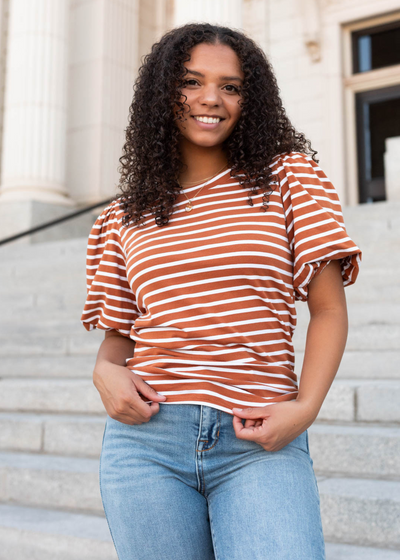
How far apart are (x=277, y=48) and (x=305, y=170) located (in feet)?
36.1

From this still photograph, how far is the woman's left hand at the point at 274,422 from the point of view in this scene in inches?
54.8

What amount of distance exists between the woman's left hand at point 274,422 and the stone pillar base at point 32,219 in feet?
29.3

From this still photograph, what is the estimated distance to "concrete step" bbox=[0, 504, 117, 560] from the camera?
306 cm

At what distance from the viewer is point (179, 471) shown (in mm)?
1462

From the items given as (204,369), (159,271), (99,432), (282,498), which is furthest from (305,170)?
(99,432)

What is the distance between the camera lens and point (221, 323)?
4.94 ft

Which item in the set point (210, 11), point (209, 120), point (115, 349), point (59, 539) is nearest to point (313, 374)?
point (115, 349)

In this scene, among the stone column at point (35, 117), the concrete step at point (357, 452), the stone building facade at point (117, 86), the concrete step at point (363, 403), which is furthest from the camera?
the stone building facade at point (117, 86)

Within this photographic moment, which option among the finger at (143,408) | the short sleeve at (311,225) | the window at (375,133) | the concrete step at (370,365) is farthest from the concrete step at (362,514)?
the window at (375,133)

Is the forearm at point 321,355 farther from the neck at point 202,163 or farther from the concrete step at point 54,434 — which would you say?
the concrete step at point 54,434

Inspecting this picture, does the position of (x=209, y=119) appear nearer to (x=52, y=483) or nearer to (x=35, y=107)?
(x=52, y=483)

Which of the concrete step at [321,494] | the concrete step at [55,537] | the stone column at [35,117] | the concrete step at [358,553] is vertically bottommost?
the concrete step at [55,537]

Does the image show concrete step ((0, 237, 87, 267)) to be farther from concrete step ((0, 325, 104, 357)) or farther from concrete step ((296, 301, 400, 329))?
concrete step ((296, 301, 400, 329))

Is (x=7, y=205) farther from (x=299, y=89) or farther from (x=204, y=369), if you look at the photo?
(x=204, y=369)
